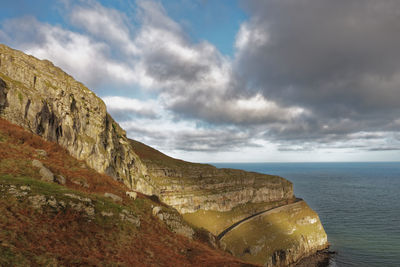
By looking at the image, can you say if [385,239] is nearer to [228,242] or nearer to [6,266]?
[228,242]

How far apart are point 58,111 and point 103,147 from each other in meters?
14.3

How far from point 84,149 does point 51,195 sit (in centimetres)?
3518

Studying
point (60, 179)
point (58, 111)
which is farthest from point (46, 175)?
point (58, 111)

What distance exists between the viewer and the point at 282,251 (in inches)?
3127

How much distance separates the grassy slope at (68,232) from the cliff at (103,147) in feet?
46.3

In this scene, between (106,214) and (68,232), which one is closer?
(68,232)

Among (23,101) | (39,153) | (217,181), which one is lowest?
(217,181)

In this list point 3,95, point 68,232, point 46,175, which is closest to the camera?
point 68,232

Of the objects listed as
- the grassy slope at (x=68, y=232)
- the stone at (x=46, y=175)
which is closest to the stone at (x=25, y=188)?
the grassy slope at (x=68, y=232)

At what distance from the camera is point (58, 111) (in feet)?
154

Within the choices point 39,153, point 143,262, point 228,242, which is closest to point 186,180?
point 228,242

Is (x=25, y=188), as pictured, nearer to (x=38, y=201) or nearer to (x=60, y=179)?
(x=38, y=201)

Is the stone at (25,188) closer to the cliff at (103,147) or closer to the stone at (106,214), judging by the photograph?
the stone at (106,214)

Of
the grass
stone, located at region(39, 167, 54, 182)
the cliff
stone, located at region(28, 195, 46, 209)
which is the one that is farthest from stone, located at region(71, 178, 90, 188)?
the grass
